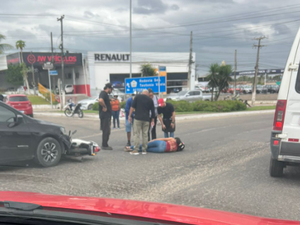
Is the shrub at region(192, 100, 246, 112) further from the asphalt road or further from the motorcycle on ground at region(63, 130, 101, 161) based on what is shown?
the motorcycle on ground at region(63, 130, 101, 161)

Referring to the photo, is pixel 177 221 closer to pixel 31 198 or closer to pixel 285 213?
pixel 31 198

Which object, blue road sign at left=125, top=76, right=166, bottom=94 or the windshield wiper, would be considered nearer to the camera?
the windshield wiper

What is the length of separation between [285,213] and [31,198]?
339 cm

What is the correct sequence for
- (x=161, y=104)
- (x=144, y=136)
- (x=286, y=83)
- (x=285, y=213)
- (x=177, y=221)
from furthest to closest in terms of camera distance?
(x=161, y=104)
(x=144, y=136)
(x=286, y=83)
(x=285, y=213)
(x=177, y=221)

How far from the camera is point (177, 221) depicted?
195 cm

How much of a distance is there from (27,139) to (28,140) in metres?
0.03

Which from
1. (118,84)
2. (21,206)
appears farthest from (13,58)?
(21,206)

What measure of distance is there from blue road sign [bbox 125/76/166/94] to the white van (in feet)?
48.0

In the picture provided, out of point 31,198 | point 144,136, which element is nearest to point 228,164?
point 144,136

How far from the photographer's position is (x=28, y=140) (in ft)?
21.5

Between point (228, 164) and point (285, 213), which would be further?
point (228, 164)

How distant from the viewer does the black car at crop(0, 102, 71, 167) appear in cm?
631

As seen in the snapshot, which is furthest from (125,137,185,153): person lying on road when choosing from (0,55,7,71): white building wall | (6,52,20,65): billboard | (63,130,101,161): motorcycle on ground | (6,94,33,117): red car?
Result: (0,55,7,71): white building wall

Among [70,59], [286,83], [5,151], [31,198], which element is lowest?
[5,151]
